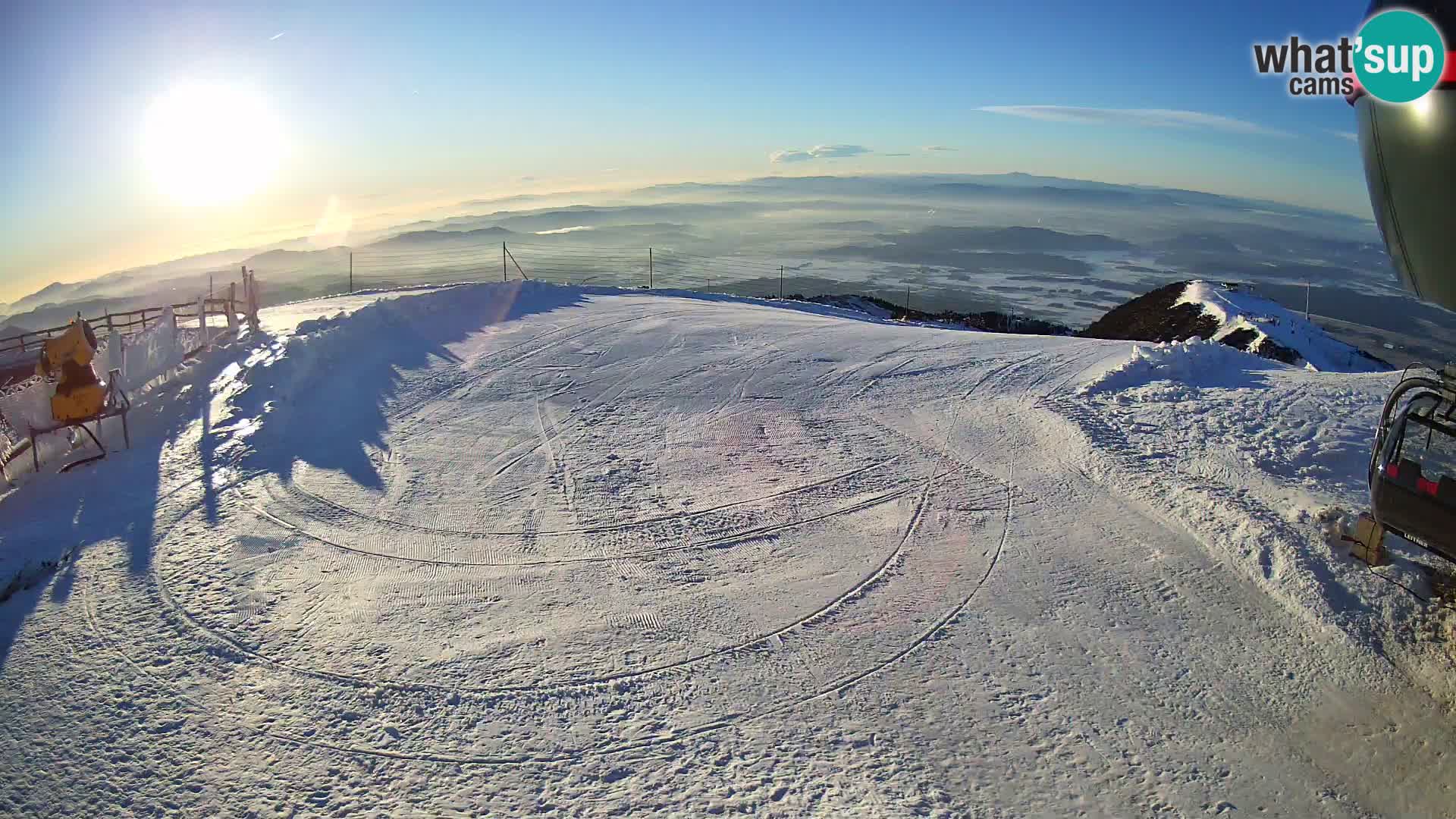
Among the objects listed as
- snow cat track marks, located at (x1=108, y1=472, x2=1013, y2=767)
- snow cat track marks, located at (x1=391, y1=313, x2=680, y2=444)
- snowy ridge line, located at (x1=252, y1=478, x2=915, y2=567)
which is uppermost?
snow cat track marks, located at (x1=391, y1=313, x2=680, y2=444)

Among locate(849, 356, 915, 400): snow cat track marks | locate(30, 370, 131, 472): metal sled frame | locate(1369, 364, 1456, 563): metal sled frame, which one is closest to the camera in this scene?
locate(1369, 364, 1456, 563): metal sled frame

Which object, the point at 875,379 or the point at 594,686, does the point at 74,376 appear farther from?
the point at 875,379

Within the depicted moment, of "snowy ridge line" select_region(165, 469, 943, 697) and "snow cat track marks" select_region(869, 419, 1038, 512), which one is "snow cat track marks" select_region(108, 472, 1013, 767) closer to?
"snowy ridge line" select_region(165, 469, 943, 697)

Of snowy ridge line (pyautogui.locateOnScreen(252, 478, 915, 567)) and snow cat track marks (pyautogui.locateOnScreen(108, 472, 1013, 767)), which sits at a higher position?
snowy ridge line (pyautogui.locateOnScreen(252, 478, 915, 567))

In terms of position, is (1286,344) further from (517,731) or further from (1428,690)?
(517,731)

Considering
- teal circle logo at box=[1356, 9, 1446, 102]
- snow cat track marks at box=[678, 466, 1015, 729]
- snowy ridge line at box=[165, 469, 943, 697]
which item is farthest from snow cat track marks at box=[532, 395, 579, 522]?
teal circle logo at box=[1356, 9, 1446, 102]

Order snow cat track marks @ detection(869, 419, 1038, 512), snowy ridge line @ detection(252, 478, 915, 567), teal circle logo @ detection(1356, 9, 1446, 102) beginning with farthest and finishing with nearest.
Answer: snow cat track marks @ detection(869, 419, 1038, 512) < snowy ridge line @ detection(252, 478, 915, 567) < teal circle logo @ detection(1356, 9, 1446, 102)
